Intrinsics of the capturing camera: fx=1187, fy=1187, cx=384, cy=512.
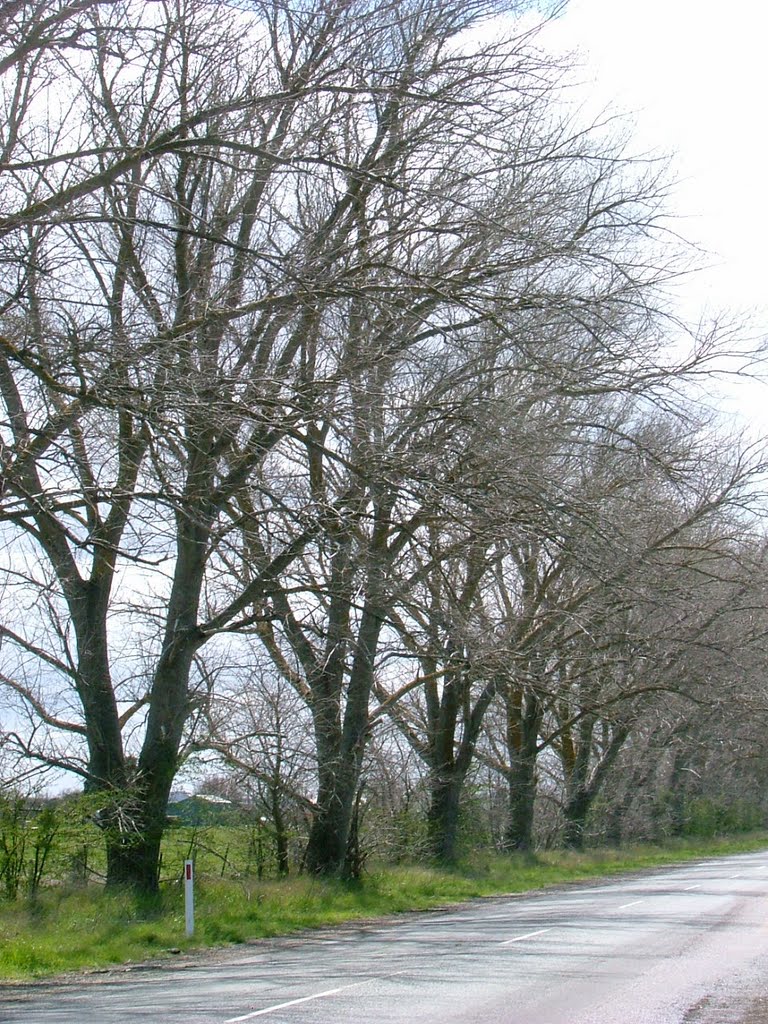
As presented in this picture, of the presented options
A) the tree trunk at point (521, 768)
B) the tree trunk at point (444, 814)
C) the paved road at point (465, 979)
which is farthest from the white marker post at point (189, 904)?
the tree trunk at point (521, 768)

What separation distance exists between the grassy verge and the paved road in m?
0.64

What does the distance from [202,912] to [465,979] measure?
6128 millimetres

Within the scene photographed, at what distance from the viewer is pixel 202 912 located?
620 inches

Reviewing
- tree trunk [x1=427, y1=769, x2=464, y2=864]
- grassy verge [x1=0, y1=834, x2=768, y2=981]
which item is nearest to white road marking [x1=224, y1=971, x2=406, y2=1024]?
grassy verge [x1=0, y1=834, x2=768, y2=981]

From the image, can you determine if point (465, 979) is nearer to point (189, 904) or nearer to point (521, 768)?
point (189, 904)

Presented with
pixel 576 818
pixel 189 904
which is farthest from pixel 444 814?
pixel 189 904

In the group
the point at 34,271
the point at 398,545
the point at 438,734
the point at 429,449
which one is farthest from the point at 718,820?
the point at 34,271

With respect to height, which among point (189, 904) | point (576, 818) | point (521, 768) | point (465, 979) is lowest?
point (465, 979)

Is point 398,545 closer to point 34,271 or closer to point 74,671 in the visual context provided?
point 74,671

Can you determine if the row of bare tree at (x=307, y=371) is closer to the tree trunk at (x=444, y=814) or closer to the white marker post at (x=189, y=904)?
the white marker post at (x=189, y=904)

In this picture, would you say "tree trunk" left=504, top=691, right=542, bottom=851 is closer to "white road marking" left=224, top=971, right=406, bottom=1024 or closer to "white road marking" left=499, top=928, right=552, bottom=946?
"white road marking" left=499, top=928, right=552, bottom=946

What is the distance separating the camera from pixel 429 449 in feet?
40.6

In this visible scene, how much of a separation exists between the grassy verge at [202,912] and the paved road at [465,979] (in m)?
0.64

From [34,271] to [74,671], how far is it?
7.84 metres
